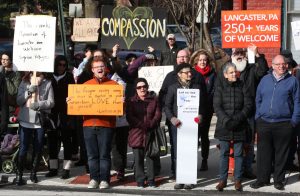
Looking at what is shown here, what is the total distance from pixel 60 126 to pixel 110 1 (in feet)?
68.5

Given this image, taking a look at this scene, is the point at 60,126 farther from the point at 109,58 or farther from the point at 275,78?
the point at 275,78

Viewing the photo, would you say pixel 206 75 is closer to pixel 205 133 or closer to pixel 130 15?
pixel 205 133

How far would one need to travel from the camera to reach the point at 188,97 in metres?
11.5

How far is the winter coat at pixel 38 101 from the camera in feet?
38.9

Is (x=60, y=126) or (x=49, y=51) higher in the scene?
(x=49, y=51)

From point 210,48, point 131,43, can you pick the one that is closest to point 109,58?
point 131,43

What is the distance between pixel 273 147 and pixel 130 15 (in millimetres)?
2992

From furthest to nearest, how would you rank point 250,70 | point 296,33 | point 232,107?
point 296,33, point 250,70, point 232,107

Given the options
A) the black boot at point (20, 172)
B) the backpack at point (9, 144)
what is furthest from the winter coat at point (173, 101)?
the backpack at point (9, 144)

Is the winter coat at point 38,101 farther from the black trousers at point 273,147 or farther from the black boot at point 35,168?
the black trousers at point 273,147

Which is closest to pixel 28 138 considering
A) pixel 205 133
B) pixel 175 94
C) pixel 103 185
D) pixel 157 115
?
pixel 103 185

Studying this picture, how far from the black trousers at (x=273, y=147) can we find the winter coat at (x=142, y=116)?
1436mm

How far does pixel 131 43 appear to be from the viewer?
12.8m

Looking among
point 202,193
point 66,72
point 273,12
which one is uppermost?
Answer: point 273,12
